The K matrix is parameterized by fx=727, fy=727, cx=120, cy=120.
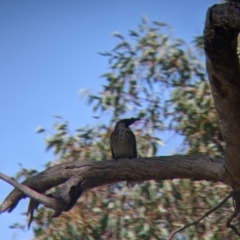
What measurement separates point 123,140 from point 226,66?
10.5ft

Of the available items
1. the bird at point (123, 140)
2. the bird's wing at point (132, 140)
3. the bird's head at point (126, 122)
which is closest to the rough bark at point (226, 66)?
the bird at point (123, 140)

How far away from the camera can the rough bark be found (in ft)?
10.6

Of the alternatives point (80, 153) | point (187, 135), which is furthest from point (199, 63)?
point (80, 153)

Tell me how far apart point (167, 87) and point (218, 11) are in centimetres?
402

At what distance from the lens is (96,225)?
20.7ft

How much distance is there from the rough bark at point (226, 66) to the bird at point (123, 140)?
235 centimetres

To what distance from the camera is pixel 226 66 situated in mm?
3391

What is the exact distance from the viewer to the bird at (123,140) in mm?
6246

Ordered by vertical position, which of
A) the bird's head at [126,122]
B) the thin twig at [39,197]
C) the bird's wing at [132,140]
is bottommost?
the thin twig at [39,197]

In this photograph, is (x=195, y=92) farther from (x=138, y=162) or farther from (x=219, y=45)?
(x=219, y=45)

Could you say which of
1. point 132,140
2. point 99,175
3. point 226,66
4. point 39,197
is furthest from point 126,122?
point 226,66

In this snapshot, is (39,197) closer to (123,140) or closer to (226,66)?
(226,66)

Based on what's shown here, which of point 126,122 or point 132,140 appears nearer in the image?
point 132,140

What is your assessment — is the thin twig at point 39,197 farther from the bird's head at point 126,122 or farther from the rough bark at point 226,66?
the bird's head at point 126,122
